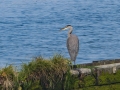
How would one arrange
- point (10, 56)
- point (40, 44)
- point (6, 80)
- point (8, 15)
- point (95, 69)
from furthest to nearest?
point (8, 15)
point (40, 44)
point (10, 56)
point (95, 69)
point (6, 80)

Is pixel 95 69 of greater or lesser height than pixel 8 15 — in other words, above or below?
above

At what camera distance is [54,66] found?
19594mm

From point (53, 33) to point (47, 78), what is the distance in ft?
117

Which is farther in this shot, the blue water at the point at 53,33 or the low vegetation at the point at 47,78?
the blue water at the point at 53,33

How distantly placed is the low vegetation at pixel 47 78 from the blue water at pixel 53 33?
26.6ft

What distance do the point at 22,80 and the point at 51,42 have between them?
30.1 m

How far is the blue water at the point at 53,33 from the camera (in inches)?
1656

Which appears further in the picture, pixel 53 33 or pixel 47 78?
pixel 53 33

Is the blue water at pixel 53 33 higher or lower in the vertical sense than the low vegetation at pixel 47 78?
lower

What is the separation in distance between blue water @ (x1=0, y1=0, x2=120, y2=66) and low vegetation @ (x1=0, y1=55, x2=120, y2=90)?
8.10 meters

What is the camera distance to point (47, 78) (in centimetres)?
1953

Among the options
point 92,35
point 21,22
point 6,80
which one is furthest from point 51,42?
point 6,80

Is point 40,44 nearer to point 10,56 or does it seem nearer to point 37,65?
point 10,56

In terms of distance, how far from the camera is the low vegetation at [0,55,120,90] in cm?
1861
